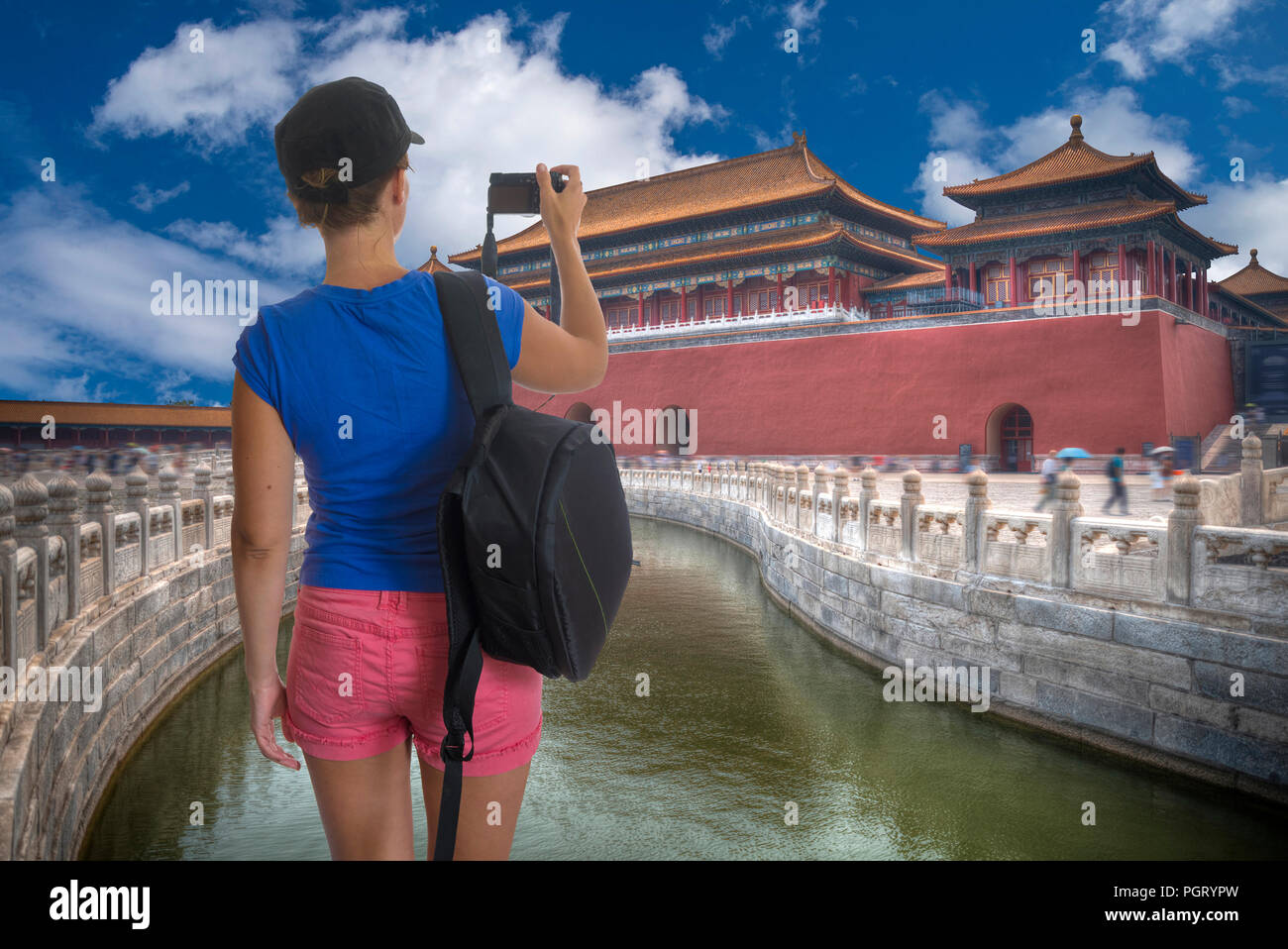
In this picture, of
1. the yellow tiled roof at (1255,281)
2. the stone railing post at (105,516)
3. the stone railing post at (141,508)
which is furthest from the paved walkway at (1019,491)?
the yellow tiled roof at (1255,281)

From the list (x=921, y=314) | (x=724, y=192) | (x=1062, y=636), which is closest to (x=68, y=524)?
(x=1062, y=636)

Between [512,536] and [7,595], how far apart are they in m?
3.06

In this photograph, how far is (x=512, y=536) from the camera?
1.04 meters

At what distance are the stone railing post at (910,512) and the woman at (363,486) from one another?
5473 mm

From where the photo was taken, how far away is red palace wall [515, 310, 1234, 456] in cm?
1670

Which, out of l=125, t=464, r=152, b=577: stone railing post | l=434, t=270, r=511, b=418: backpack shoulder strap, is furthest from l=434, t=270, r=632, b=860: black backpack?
Result: l=125, t=464, r=152, b=577: stone railing post

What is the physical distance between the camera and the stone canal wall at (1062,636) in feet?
13.5

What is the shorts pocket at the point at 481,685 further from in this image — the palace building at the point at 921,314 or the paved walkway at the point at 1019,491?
the palace building at the point at 921,314

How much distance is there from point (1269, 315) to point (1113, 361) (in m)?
11.8

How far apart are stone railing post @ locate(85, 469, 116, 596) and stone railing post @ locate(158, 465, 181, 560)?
1.45m

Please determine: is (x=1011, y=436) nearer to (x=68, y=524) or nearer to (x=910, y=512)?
(x=910, y=512)

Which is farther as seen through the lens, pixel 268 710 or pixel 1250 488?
pixel 1250 488
